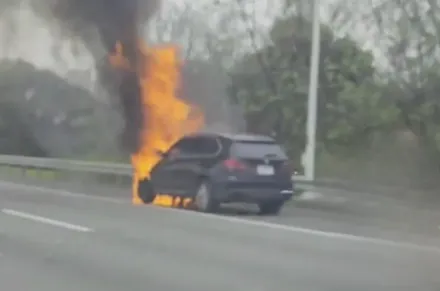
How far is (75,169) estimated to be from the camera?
29.5 meters

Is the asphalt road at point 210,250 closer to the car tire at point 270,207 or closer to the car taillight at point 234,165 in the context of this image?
the car tire at point 270,207

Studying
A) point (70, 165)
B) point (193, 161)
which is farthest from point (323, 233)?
point (70, 165)

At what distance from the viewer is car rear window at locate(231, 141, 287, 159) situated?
1958 cm

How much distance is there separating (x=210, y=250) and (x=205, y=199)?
639 cm

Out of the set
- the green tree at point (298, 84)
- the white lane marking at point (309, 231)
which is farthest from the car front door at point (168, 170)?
the green tree at point (298, 84)

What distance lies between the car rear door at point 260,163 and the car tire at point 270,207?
19.0 inches

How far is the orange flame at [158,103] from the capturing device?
2406 centimetres

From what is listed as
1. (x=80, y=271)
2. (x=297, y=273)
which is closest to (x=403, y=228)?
(x=297, y=273)

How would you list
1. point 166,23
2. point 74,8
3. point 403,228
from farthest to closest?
point 166,23 < point 74,8 < point 403,228

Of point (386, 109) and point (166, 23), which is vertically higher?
point (166, 23)

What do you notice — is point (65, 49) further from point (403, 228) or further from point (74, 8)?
point (403, 228)

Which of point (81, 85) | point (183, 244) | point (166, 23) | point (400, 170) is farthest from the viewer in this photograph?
point (81, 85)

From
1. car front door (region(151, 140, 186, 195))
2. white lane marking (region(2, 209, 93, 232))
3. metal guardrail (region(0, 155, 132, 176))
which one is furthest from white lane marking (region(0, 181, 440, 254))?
metal guardrail (region(0, 155, 132, 176))

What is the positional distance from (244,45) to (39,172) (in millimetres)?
7798
